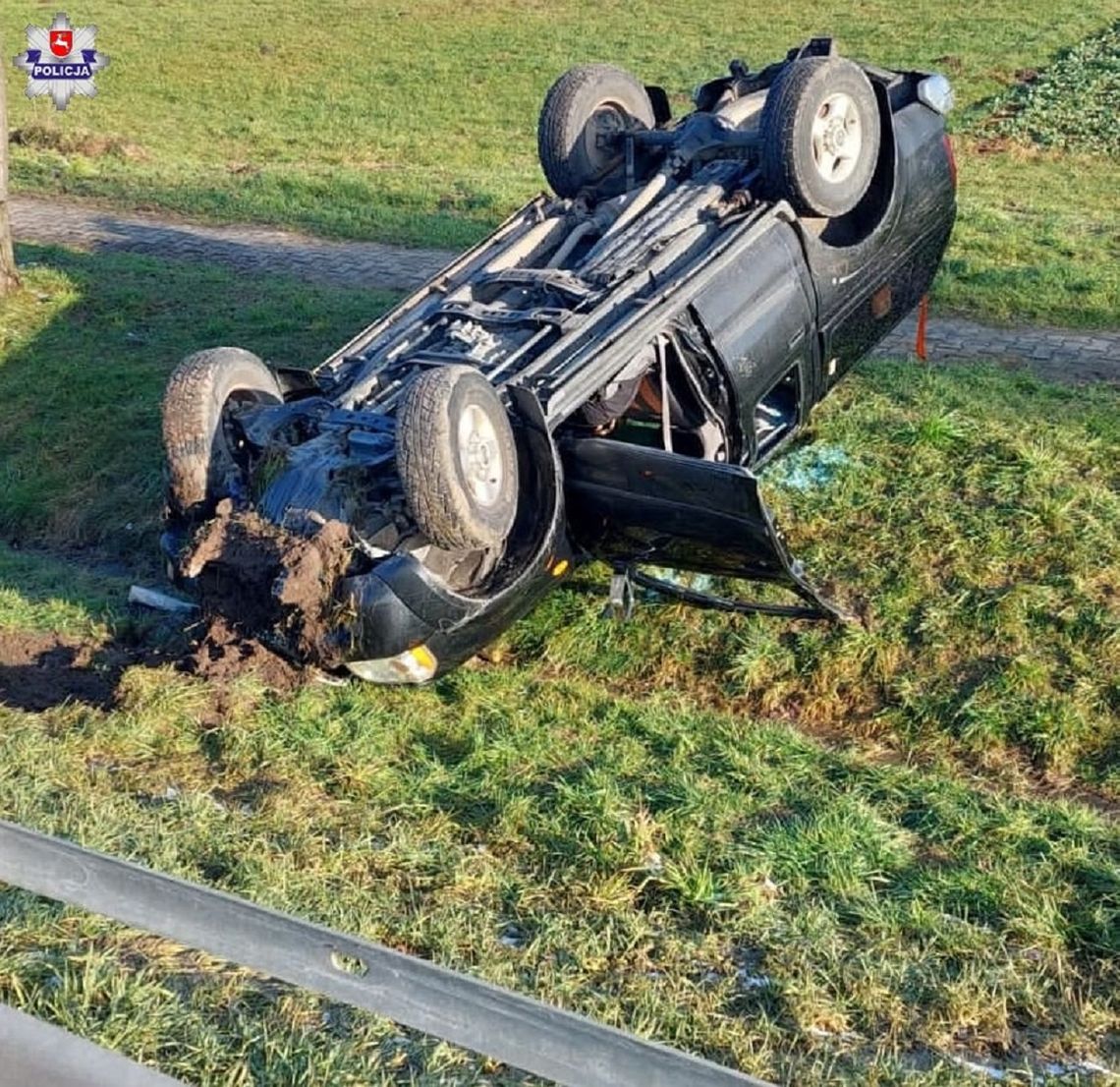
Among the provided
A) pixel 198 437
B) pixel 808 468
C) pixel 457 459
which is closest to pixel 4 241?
pixel 198 437

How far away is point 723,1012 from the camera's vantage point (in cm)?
410

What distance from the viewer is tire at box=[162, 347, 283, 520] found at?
608cm

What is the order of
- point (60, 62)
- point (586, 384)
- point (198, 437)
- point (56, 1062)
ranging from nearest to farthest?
point (56, 1062)
point (586, 384)
point (198, 437)
point (60, 62)

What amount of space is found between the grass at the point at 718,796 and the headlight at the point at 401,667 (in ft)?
1.05

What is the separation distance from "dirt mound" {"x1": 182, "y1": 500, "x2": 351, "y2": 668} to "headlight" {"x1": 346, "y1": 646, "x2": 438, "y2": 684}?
145 millimetres

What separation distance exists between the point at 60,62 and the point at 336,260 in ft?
50.4

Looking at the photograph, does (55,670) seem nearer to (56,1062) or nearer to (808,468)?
(808,468)

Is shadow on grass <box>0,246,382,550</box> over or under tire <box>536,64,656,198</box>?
under

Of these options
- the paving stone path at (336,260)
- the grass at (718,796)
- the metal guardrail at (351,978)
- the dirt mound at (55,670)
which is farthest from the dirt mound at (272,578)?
the paving stone path at (336,260)

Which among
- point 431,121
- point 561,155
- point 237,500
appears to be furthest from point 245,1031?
point 431,121

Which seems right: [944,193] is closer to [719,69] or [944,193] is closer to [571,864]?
[571,864]

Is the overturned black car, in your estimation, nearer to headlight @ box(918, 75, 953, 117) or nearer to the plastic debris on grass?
headlight @ box(918, 75, 953, 117)

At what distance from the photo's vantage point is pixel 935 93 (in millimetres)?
7746

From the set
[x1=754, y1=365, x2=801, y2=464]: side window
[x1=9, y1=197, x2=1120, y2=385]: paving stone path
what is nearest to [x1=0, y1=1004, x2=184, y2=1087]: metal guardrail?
[x1=754, y1=365, x2=801, y2=464]: side window
